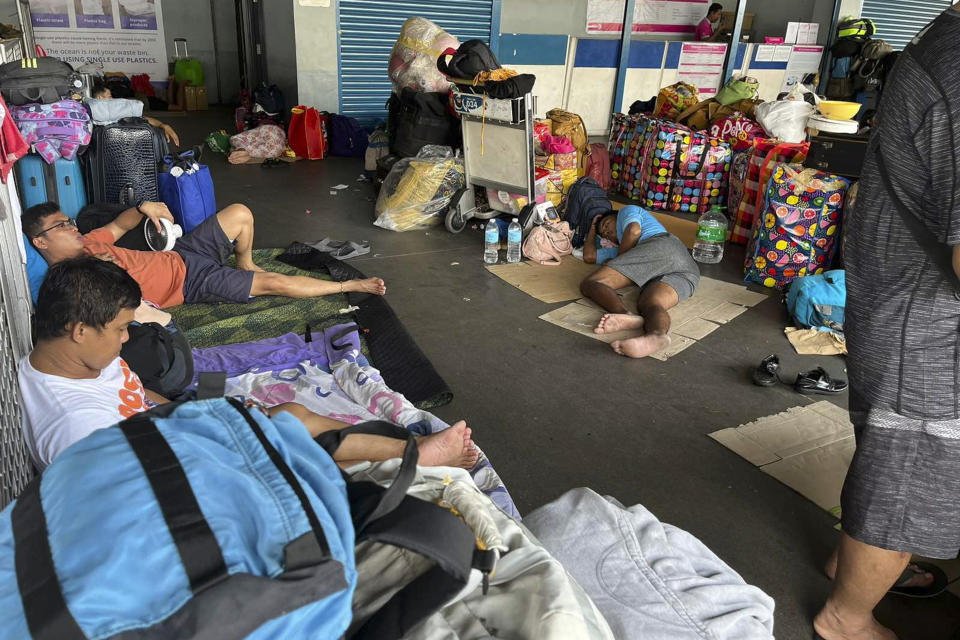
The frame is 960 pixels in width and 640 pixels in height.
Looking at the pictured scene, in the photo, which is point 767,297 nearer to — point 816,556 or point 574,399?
point 574,399

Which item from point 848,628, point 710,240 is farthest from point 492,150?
point 848,628

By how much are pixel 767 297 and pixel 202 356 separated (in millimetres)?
3418

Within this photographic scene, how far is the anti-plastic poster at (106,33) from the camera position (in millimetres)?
10438

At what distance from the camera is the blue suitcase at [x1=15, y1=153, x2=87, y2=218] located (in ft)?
12.9

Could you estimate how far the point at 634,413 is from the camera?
10.1ft

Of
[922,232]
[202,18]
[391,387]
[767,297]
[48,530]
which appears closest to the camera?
[48,530]

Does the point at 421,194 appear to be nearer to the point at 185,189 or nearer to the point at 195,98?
the point at 185,189

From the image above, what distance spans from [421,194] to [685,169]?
7.84ft

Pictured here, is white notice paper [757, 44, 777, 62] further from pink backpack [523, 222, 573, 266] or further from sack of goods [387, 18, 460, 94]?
pink backpack [523, 222, 573, 266]

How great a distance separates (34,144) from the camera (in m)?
3.88

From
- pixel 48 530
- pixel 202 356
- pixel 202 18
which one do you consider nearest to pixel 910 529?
pixel 48 530

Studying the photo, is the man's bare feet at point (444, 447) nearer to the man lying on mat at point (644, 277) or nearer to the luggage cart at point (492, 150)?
the man lying on mat at point (644, 277)

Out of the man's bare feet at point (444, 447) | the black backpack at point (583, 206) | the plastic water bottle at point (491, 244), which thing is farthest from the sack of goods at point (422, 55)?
the man's bare feet at point (444, 447)

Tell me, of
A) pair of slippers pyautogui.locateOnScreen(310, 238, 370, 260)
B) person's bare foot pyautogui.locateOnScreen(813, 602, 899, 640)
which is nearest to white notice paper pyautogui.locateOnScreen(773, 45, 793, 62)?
pair of slippers pyautogui.locateOnScreen(310, 238, 370, 260)
